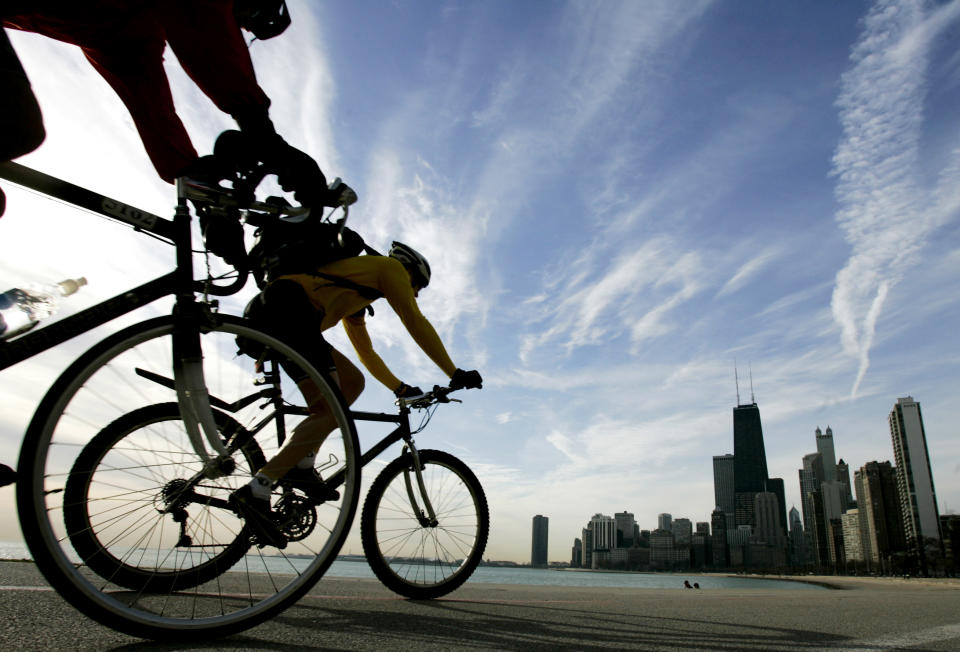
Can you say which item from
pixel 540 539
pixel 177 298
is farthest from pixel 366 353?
pixel 540 539

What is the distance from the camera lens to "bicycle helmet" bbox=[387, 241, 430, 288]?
3686mm

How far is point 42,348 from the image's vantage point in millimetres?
1579

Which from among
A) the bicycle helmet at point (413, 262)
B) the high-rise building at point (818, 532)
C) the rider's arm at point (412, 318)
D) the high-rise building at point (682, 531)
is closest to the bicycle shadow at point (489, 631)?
the rider's arm at point (412, 318)

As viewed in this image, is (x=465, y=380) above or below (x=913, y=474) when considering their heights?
below

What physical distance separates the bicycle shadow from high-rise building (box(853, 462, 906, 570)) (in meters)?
143

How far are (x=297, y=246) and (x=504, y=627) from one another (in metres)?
1.92

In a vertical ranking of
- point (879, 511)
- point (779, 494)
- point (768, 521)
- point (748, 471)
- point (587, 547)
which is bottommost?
point (587, 547)

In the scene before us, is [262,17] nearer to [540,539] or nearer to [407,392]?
[407,392]

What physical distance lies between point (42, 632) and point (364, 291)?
78.4 inches

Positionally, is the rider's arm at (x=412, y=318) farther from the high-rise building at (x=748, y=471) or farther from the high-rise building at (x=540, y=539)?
the high-rise building at (x=748, y=471)

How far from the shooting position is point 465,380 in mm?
3283

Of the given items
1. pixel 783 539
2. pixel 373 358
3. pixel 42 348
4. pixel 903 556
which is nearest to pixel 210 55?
pixel 42 348

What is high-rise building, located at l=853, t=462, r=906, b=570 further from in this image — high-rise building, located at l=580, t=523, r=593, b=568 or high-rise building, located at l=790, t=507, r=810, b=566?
high-rise building, located at l=580, t=523, r=593, b=568

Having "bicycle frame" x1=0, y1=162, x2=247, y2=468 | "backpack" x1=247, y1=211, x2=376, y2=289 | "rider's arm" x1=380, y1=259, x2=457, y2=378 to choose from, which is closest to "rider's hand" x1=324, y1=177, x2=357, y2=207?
"backpack" x1=247, y1=211, x2=376, y2=289
